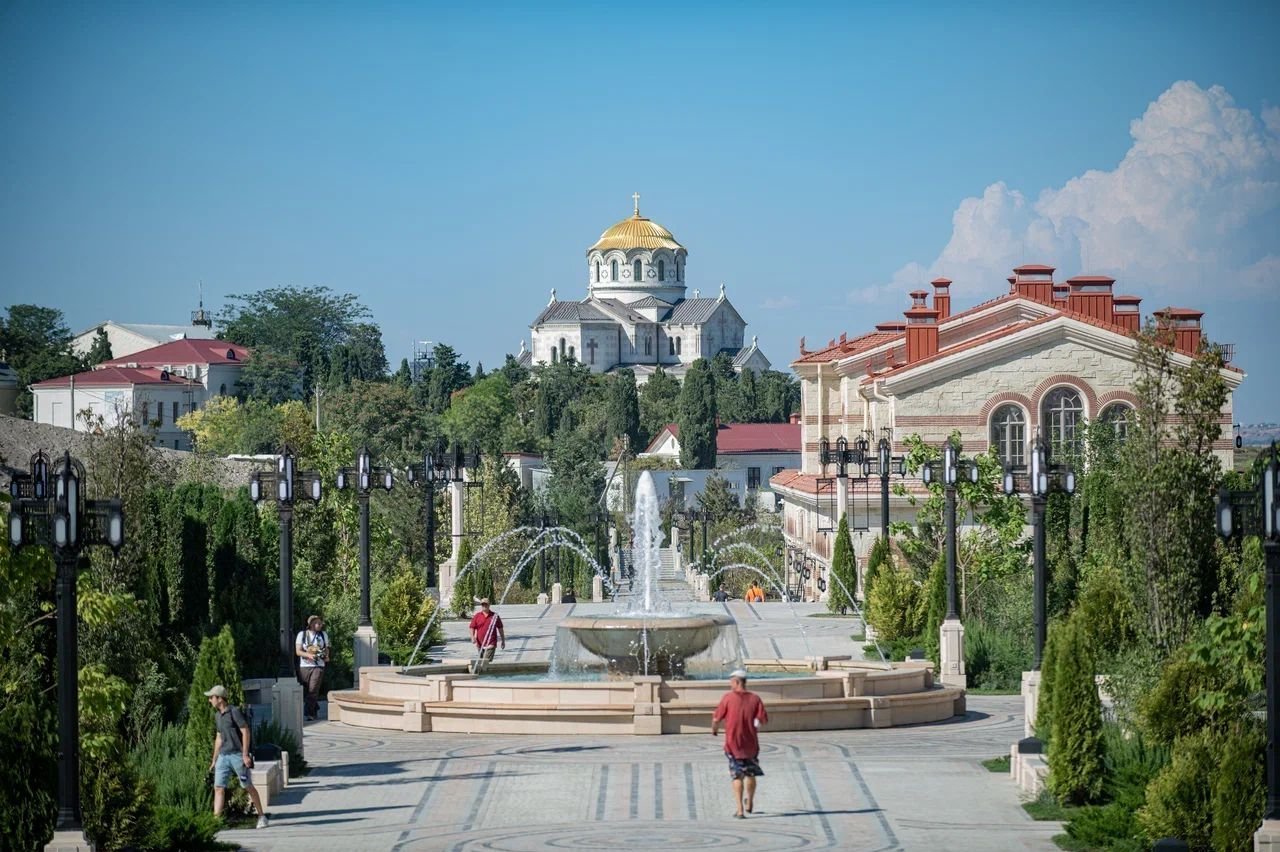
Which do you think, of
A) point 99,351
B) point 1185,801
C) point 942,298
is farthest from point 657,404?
point 1185,801

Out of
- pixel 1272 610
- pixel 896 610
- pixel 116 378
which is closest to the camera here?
pixel 1272 610

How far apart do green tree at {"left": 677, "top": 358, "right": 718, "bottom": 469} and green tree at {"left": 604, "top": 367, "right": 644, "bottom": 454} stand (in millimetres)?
5898

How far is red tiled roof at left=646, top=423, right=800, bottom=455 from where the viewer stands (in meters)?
132

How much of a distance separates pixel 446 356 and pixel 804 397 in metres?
97.7

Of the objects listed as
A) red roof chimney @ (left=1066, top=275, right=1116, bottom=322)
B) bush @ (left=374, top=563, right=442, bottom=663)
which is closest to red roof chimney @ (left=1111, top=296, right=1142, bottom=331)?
red roof chimney @ (left=1066, top=275, right=1116, bottom=322)

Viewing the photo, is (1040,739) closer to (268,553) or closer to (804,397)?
(268,553)

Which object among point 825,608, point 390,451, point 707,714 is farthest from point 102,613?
point 390,451

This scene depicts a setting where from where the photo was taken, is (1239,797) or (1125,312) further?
(1125,312)

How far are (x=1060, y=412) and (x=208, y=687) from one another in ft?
113

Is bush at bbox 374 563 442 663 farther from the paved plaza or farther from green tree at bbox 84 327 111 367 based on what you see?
green tree at bbox 84 327 111 367

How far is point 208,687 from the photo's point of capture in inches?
747

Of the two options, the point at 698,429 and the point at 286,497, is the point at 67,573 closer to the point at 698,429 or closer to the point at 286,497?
the point at 286,497

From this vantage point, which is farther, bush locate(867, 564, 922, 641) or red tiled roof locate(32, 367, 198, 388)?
red tiled roof locate(32, 367, 198, 388)

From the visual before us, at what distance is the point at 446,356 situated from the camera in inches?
6299
